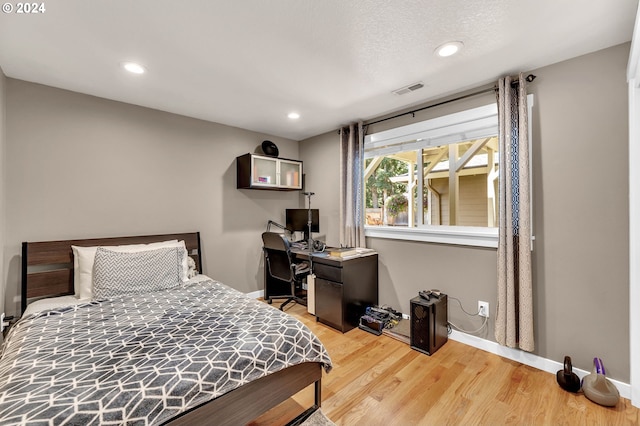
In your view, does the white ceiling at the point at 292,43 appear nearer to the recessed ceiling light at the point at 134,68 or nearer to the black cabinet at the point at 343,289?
the recessed ceiling light at the point at 134,68

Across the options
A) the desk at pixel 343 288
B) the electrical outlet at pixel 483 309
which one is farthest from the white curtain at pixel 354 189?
the electrical outlet at pixel 483 309

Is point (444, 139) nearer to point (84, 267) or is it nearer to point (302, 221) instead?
point (302, 221)

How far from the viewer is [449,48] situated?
186 cm

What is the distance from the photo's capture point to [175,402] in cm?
112

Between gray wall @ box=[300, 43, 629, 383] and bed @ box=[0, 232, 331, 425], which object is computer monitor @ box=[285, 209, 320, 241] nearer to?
bed @ box=[0, 232, 331, 425]

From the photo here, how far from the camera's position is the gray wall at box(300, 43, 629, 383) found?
5.98 ft

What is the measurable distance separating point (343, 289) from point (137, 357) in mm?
1887

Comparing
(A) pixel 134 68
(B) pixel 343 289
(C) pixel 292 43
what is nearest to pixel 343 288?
(B) pixel 343 289

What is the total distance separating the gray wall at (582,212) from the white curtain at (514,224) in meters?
0.12

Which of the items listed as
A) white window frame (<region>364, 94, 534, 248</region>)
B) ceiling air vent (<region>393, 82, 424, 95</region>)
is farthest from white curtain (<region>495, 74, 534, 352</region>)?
ceiling air vent (<region>393, 82, 424, 95</region>)

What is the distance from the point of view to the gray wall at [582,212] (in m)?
1.82

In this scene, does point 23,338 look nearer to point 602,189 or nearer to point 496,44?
point 496,44

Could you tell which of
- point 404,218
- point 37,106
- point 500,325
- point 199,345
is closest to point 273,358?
point 199,345

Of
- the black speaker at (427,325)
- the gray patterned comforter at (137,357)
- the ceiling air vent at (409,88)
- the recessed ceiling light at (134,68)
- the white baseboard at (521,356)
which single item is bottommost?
the white baseboard at (521,356)
